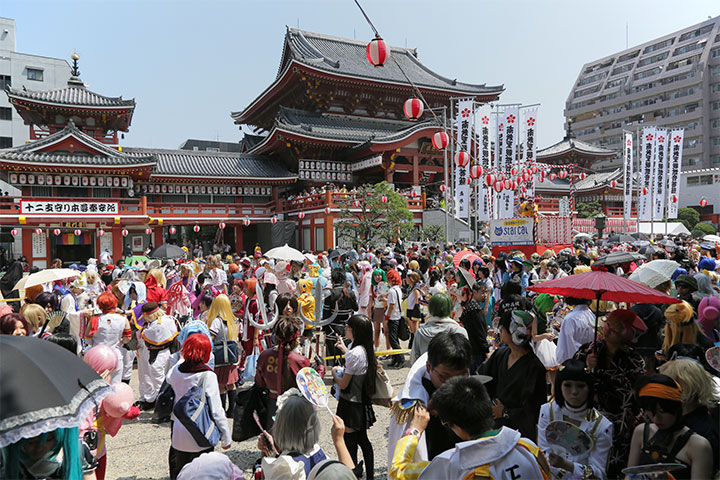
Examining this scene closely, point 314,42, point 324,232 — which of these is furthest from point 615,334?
point 314,42

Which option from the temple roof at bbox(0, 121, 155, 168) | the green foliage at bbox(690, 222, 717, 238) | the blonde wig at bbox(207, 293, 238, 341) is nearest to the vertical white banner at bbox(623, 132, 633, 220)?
the green foliage at bbox(690, 222, 717, 238)

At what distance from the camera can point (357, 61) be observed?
31.8m

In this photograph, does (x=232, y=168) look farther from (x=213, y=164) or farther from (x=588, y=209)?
(x=588, y=209)

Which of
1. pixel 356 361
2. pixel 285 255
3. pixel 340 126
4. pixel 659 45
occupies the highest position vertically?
pixel 659 45

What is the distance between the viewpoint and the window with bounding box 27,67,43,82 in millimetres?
42478

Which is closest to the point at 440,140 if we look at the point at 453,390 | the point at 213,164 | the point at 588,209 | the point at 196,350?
the point at 196,350

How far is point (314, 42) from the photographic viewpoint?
3173cm

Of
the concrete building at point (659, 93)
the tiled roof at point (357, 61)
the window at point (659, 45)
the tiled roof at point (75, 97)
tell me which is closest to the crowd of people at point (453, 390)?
the tiled roof at point (75, 97)

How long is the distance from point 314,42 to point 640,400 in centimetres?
3329

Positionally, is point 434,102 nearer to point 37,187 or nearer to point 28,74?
point 37,187

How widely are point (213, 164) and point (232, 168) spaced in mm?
1161

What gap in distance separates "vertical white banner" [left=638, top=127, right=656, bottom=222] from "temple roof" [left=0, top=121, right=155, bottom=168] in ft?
83.9

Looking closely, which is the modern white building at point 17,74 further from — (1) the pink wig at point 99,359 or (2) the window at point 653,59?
(2) the window at point 653,59

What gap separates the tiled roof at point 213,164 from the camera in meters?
25.2
